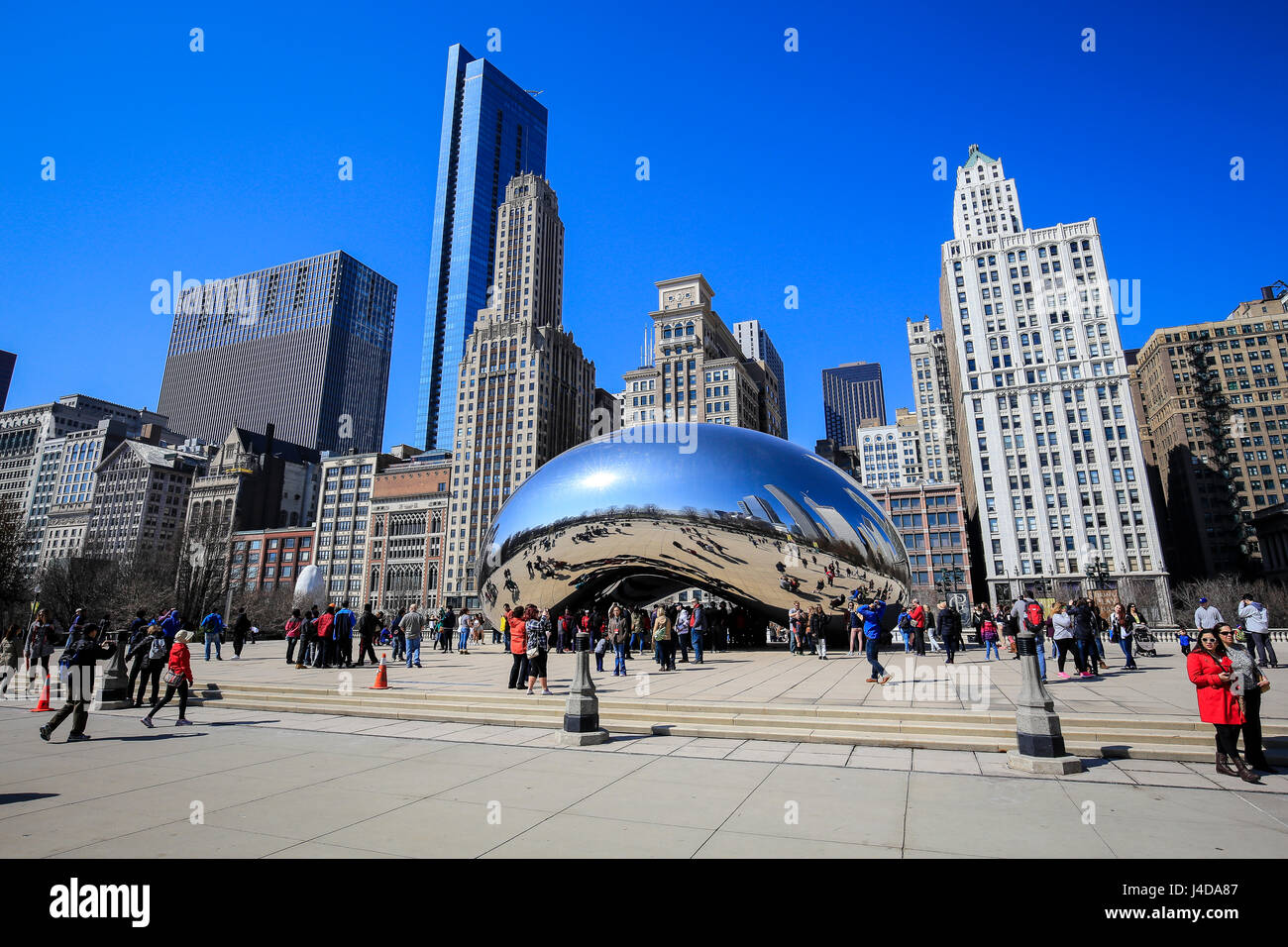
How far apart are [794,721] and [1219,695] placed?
17.0ft

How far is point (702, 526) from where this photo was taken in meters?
19.7

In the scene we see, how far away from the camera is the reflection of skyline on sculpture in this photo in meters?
19.8

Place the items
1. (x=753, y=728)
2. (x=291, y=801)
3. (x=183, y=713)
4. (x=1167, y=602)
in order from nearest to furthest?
(x=291, y=801), (x=753, y=728), (x=183, y=713), (x=1167, y=602)

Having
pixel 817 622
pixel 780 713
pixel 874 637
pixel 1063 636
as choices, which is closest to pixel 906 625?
pixel 817 622

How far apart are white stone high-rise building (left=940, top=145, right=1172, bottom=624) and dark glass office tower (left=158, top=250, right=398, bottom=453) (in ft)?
487

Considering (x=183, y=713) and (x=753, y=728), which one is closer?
(x=753, y=728)

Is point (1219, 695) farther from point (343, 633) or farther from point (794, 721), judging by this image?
point (343, 633)

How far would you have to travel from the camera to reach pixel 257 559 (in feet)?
426

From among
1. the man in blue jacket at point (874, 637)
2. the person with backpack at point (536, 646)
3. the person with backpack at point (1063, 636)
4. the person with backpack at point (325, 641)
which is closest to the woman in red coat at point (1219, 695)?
the man in blue jacket at point (874, 637)

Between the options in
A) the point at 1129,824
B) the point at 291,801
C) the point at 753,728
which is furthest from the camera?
the point at 753,728

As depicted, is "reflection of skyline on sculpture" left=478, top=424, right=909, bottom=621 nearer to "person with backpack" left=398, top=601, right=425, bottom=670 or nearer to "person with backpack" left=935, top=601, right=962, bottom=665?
"person with backpack" left=935, top=601, right=962, bottom=665
